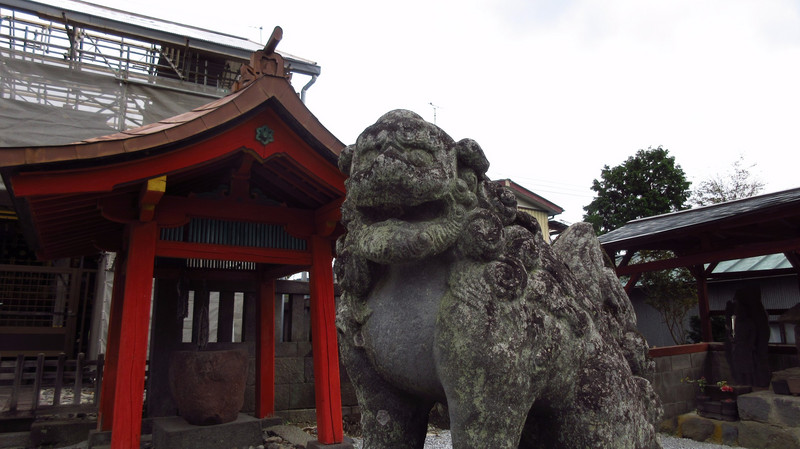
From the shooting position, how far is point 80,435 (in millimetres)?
6160

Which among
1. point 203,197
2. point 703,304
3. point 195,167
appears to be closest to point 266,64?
point 195,167

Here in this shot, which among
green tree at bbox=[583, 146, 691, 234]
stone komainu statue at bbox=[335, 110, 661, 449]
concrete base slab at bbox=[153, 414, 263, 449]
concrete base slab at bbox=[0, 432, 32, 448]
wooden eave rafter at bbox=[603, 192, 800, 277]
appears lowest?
concrete base slab at bbox=[0, 432, 32, 448]

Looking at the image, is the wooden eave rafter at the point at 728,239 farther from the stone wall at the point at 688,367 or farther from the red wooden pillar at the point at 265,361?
the red wooden pillar at the point at 265,361

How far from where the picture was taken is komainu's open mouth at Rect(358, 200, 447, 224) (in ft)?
5.96

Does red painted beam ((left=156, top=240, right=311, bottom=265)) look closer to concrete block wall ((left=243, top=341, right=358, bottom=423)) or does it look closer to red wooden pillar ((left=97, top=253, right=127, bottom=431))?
red wooden pillar ((left=97, top=253, right=127, bottom=431))

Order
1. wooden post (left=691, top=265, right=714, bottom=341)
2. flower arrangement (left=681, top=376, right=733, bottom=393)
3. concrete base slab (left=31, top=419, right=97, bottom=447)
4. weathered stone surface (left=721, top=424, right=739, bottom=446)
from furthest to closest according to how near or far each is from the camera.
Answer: wooden post (left=691, top=265, right=714, bottom=341)
flower arrangement (left=681, top=376, right=733, bottom=393)
weathered stone surface (left=721, top=424, right=739, bottom=446)
concrete base slab (left=31, top=419, right=97, bottom=447)

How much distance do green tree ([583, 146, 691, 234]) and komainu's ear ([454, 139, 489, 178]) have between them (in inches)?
717

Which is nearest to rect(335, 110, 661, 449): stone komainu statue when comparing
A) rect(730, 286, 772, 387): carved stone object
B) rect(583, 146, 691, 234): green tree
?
rect(730, 286, 772, 387): carved stone object

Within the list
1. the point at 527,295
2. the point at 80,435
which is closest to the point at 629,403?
the point at 527,295

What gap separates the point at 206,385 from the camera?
5242mm

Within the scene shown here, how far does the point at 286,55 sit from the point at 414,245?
37.6ft

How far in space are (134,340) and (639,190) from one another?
18933mm

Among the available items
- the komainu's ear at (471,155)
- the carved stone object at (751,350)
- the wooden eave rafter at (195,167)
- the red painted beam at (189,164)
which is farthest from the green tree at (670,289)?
the komainu's ear at (471,155)

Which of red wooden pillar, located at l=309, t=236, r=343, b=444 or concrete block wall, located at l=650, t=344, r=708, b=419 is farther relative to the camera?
concrete block wall, located at l=650, t=344, r=708, b=419
